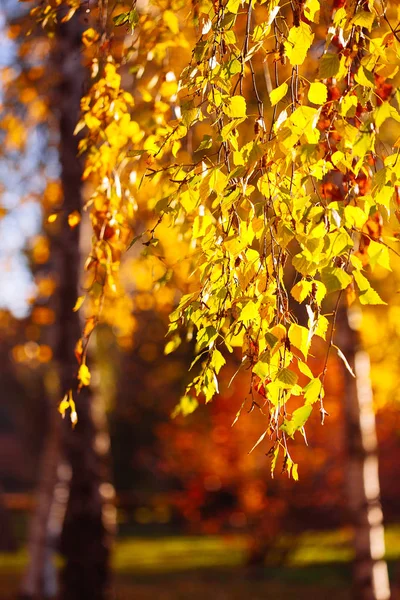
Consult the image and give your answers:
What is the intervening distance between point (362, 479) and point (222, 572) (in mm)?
6602

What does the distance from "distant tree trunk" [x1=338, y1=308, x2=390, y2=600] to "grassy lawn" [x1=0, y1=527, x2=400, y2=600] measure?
447cm

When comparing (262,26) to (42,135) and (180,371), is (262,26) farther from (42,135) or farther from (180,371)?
(180,371)

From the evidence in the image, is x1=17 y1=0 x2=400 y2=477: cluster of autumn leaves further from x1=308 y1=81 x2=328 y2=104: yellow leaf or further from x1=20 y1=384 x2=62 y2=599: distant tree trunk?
x1=20 y1=384 x2=62 y2=599: distant tree trunk

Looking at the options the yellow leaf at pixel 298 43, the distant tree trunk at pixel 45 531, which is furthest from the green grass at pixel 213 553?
the yellow leaf at pixel 298 43

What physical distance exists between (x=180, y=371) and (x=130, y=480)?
5.27 m

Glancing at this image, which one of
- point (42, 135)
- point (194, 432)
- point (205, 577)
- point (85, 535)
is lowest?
point (205, 577)

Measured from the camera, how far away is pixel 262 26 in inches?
84.1

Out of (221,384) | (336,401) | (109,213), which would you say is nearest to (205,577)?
(221,384)

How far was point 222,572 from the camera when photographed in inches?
458

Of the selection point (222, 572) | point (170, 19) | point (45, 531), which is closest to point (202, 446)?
point (222, 572)

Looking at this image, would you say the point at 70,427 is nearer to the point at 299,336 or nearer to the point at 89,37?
the point at 89,37

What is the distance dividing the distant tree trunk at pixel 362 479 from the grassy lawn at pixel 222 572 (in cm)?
447

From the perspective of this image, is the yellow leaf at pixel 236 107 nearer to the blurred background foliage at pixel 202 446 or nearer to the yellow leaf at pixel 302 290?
the yellow leaf at pixel 302 290

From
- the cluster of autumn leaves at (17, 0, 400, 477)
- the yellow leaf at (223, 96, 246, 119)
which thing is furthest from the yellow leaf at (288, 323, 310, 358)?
the yellow leaf at (223, 96, 246, 119)
